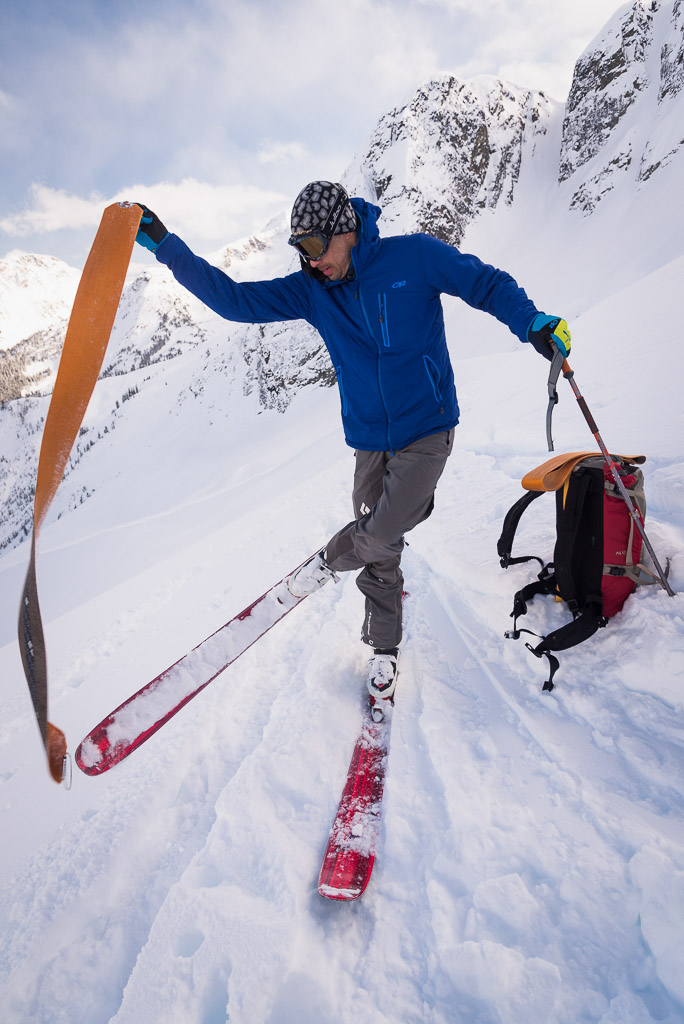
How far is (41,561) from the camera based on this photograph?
10562mm

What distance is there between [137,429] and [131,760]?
4073 centimetres

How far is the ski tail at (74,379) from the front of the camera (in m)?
1.84

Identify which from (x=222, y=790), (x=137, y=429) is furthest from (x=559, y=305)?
(x=137, y=429)

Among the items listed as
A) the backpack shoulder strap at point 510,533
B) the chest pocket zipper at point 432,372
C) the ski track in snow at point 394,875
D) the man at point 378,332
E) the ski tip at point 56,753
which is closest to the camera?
the ski track in snow at point 394,875

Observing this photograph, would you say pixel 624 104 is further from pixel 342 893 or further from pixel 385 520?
pixel 342 893

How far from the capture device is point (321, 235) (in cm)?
204

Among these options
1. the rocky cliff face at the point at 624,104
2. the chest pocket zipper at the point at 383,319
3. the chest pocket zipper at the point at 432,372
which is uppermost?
the rocky cliff face at the point at 624,104

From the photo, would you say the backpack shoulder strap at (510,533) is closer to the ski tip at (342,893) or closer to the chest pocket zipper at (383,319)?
the chest pocket zipper at (383,319)

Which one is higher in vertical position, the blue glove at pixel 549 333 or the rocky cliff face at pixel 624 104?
the rocky cliff face at pixel 624 104

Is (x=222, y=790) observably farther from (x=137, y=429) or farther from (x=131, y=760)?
(x=137, y=429)

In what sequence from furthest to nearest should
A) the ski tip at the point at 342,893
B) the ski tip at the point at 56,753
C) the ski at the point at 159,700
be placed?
the ski at the point at 159,700, the ski tip at the point at 56,753, the ski tip at the point at 342,893

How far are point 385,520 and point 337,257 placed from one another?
1.24 m

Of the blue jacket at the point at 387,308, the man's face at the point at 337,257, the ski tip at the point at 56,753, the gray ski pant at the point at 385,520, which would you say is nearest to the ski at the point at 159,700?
the ski tip at the point at 56,753

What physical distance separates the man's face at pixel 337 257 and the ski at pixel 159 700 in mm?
1724
